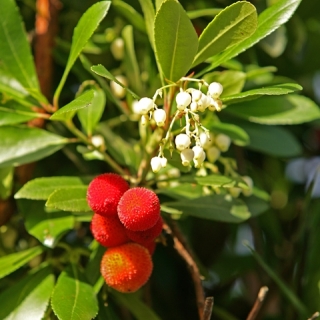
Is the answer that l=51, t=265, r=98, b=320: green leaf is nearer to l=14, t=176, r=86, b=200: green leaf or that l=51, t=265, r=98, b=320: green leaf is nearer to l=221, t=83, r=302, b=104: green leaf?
l=14, t=176, r=86, b=200: green leaf

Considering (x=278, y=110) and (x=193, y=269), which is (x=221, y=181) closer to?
(x=193, y=269)

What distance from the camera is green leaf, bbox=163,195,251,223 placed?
1.15m

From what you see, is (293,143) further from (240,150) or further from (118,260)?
(118,260)

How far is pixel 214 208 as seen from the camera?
3.83 feet

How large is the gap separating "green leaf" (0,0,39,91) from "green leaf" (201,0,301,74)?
362 mm

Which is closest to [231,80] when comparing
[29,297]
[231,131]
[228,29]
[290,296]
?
[231,131]

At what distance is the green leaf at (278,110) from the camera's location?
4.02 feet

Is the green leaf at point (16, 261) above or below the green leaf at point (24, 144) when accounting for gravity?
below

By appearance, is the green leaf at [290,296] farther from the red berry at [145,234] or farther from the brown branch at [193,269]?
the red berry at [145,234]

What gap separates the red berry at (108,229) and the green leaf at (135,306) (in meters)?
0.19

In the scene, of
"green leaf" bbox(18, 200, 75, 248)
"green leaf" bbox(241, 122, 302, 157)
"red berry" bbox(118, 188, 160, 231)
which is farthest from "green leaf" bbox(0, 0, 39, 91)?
"green leaf" bbox(241, 122, 302, 157)

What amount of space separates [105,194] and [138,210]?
8cm

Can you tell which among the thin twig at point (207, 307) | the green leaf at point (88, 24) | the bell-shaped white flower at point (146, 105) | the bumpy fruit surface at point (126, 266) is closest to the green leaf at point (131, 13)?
the green leaf at point (88, 24)

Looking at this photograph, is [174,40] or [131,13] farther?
[131,13]
